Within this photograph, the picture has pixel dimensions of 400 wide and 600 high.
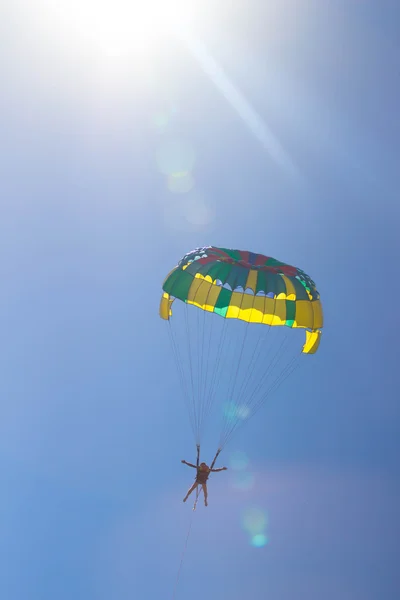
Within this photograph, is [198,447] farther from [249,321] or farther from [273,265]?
[273,265]

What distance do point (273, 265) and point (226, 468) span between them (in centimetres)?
740

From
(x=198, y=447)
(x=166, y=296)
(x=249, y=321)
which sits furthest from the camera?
(x=166, y=296)

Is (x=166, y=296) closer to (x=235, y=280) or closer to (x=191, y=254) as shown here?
(x=191, y=254)

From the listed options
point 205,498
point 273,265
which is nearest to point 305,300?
point 273,265

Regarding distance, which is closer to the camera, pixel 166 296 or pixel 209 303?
pixel 209 303

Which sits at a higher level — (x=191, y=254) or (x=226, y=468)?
(x=191, y=254)

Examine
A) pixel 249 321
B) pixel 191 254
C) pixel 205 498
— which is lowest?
pixel 205 498

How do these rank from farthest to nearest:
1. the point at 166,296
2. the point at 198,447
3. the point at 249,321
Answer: the point at 166,296 < the point at 249,321 < the point at 198,447

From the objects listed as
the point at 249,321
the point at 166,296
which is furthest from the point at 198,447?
the point at 166,296

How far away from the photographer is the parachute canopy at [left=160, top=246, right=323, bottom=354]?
16.3 m

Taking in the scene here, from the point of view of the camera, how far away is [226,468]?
51.5 feet

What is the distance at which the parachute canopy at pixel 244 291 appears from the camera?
641 inches

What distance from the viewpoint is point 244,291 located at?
52.3ft

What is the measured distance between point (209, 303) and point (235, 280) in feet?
4.35
